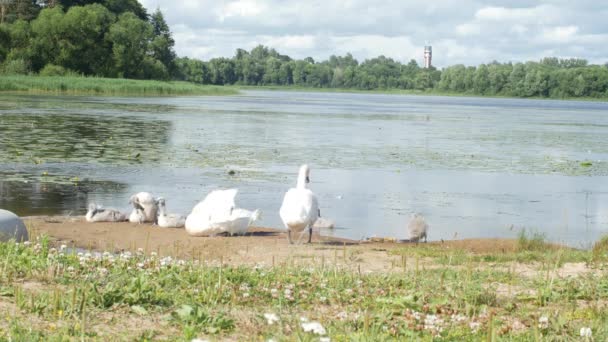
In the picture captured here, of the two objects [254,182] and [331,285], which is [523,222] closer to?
[254,182]

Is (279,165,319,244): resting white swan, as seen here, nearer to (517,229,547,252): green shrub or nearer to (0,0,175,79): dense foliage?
(517,229,547,252): green shrub

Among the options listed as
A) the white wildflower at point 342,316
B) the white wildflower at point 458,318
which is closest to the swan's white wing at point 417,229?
the white wildflower at point 458,318

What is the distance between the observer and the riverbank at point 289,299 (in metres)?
6.30

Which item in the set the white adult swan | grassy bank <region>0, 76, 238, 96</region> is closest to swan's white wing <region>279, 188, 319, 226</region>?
the white adult swan

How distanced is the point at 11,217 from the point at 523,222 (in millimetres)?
9221

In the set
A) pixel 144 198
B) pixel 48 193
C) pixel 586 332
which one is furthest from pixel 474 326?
pixel 48 193

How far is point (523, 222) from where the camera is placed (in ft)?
51.1

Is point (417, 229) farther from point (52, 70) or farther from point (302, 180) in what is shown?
point (52, 70)

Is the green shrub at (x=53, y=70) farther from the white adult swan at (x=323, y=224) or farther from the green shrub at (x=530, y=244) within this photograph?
the green shrub at (x=530, y=244)

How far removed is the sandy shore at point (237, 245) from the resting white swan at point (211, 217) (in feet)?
0.66

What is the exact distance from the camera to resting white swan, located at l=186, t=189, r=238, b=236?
1258 centimetres

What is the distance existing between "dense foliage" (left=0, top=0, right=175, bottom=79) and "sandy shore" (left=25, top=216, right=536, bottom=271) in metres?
73.5

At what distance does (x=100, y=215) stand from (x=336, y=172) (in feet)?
30.9

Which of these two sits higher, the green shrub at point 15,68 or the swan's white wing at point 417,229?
the green shrub at point 15,68
